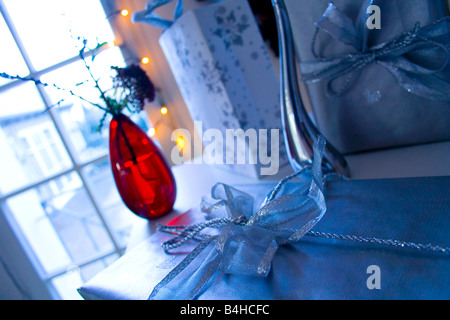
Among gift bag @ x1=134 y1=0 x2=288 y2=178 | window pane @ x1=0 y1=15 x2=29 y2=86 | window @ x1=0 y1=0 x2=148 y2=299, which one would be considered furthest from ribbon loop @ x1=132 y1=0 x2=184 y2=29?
window pane @ x1=0 y1=15 x2=29 y2=86

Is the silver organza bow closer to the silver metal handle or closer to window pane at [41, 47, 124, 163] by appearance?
the silver metal handle

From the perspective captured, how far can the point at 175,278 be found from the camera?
29 cm

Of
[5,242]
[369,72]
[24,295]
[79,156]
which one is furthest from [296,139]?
[24,295]

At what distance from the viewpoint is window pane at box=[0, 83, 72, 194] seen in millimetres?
1217

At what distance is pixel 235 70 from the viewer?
47 cm

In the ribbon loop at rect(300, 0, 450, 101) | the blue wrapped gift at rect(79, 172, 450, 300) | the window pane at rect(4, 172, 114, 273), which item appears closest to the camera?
the blue wrapped gift at rect(79, 172, 450, 300)

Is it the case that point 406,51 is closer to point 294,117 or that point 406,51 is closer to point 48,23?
A: point 294,117

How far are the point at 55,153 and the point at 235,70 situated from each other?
43.0 inches

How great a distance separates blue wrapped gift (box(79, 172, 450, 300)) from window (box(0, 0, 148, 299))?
1004 mm

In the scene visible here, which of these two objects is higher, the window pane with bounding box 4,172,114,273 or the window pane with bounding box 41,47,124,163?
the window pane with bounding box 41,47,124,163

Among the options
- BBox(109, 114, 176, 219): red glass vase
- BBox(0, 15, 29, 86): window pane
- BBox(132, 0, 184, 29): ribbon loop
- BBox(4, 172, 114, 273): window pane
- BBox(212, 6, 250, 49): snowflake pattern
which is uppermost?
BBox(0, 15, 29, 86): window pane

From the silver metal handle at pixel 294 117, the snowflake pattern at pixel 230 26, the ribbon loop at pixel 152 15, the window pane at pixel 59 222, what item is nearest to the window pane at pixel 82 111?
the window pane at pixel 59 222

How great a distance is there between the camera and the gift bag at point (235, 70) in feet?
1.52

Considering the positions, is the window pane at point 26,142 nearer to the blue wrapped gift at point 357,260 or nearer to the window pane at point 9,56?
the window pane at point 9,56
